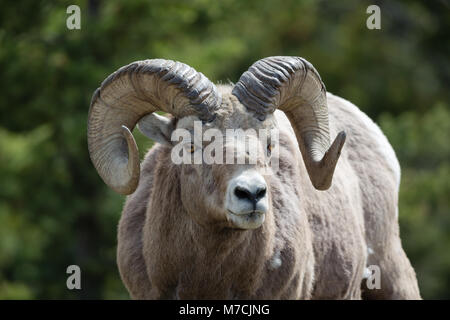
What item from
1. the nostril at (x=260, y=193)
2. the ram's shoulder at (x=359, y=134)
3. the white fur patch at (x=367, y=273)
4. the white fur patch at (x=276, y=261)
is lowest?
the white fur patch at (x=367, y=273)

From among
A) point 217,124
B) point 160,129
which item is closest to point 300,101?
point 217,124

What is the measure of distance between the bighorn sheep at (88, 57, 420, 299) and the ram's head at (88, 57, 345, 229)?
0.01m

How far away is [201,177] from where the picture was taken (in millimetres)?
9375

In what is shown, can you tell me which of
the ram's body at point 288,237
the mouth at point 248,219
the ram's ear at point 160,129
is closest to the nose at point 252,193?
the mouth at point 248,219

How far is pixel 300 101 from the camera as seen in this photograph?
34.1ft

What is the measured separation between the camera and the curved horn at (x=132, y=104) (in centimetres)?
951

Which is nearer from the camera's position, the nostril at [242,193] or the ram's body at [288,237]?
the nostril at [242,193]

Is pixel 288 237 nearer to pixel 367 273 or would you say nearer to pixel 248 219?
pixel 248 219

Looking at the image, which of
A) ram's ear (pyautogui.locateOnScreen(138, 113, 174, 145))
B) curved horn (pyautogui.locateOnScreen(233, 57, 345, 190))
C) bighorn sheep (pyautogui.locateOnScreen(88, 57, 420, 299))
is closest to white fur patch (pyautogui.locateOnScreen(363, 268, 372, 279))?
bighorn sheep (pyautogui.locateOnScreen(88, 57, 420, 299))

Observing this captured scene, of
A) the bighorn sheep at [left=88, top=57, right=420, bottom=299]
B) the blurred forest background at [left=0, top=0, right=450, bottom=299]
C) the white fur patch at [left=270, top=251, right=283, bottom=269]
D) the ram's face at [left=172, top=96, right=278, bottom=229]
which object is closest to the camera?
the ram's face at [left=172, top=96, right=278, bottom=229]

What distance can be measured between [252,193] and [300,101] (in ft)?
6.71

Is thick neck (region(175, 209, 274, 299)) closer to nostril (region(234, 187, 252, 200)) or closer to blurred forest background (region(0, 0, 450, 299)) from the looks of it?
nostril (region(234, 187, 252, 200))

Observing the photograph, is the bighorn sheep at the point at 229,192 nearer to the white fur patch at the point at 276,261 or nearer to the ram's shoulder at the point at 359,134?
the white fur patch at the point at 276,261

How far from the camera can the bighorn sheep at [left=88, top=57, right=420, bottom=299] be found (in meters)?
9.43
